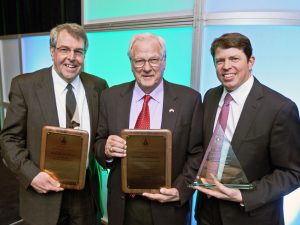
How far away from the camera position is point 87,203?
1945mm

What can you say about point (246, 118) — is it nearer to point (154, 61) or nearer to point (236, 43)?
point (236, 43)

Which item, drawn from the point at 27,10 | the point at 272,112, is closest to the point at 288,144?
the point at 272,112

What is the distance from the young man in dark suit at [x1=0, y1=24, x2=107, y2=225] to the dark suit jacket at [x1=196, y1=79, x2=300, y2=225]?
37.6 inches

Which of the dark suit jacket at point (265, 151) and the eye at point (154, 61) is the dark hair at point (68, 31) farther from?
the dark suit jacket at point (265, 151)

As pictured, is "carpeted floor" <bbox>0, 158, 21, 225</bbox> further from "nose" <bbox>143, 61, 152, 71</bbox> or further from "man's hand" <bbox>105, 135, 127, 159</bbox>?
"nose" <bbox>143, 61, 152, 71</bbox>

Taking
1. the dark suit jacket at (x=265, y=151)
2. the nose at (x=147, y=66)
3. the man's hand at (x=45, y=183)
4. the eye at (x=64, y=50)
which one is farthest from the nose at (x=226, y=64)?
the man's hand at (x=45, y=183)

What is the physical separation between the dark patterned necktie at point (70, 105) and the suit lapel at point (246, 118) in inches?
38.6

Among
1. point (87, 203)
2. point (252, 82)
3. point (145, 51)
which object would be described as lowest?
point (87, 203)

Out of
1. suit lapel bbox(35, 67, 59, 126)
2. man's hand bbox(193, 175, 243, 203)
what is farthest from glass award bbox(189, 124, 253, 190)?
suit lapel bbox(35, 67, 59, 126)

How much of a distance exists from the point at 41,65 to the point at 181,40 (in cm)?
259

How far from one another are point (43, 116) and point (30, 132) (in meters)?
0.14

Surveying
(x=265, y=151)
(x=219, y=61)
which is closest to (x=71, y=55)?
(x=219, y=61)

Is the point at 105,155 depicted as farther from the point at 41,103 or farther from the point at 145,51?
the point at 145,51

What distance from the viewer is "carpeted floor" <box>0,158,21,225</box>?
322cm
